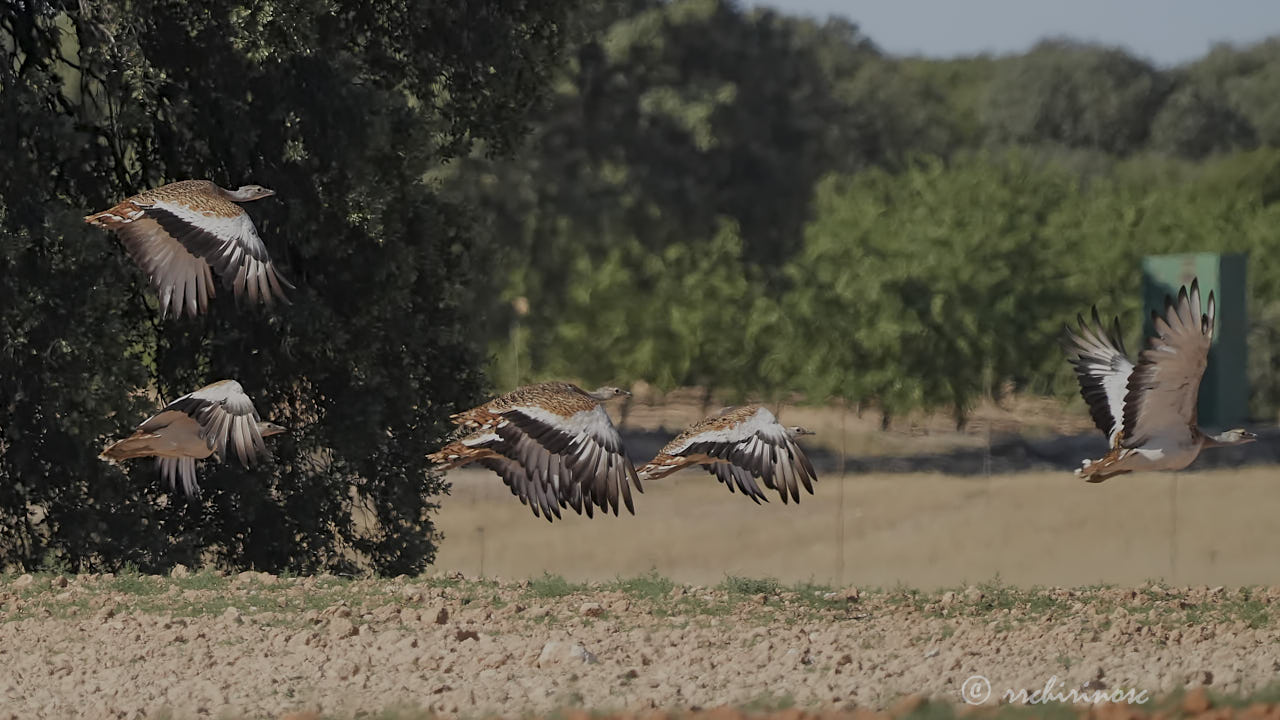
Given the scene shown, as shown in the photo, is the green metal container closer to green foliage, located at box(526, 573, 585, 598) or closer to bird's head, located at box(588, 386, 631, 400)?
green foliage, located at box(526, 573, 585, 598)

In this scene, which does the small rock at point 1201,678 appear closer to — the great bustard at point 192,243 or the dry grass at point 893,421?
the great bustard at point 192,243

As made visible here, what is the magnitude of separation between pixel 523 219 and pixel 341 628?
32.4 meters

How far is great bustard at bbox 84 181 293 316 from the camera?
9438mm

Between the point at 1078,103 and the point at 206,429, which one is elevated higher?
the point at 1078,103

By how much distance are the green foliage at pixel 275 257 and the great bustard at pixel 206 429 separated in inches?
188

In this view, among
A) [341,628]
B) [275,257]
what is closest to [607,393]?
[341,628]

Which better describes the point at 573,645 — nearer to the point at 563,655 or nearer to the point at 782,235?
the point at 563,655

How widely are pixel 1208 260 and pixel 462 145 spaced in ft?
41.2

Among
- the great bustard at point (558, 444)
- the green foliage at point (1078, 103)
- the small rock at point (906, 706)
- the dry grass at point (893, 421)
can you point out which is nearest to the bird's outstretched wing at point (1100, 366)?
the small rock at point (906, 706)

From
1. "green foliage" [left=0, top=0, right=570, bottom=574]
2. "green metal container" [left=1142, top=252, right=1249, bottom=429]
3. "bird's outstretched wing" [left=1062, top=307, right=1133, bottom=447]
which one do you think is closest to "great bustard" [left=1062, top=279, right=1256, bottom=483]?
"bird's outstretched wing" [left=1062, top=307, right=1133, bottom=447]

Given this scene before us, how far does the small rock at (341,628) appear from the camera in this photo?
40.0 ft

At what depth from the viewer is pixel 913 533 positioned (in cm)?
2986

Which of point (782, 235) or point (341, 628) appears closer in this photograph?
Answer: point (341, 628)

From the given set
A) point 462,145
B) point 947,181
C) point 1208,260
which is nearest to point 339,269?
point 462,145
